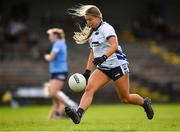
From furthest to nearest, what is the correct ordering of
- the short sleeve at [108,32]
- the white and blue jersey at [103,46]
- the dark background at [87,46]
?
1. the dark background at [87,46]
2. the white and blue jersey at [103,46]
3. the short sleeve at [108,32]

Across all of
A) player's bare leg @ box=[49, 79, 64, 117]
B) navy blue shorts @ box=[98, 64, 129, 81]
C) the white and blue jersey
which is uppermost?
the white and blue jersey

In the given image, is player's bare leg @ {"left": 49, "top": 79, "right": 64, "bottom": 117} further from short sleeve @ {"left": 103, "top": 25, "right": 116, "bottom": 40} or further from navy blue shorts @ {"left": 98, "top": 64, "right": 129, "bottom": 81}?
short sleeve @ {"left": 103, "top": 25, "right": 116, "bottom": 40}

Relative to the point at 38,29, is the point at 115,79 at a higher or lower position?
higher

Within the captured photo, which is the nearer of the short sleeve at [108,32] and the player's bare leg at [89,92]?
the player's bare leg at [89,92]

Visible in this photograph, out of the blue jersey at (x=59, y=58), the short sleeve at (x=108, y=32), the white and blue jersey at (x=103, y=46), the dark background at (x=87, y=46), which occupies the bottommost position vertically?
the dark background at (x=87, y=46)

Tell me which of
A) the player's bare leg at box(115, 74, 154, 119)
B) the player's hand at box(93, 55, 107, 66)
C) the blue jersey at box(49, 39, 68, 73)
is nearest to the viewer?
the player's hand at box(93, 55, 107, 66)

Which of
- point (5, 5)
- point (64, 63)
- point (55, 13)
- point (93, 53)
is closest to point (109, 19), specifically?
point (55, 13)

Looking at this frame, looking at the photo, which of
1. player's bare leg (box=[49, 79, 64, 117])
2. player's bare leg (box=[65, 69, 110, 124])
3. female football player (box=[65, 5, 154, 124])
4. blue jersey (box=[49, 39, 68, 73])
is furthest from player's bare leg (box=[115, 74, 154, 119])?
blue jersey (box=[49, 39, 68, 73])

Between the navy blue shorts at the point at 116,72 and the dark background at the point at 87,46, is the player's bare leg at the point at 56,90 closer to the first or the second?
the navy blue shorts at the point at 116,72

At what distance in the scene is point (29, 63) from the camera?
3269cm

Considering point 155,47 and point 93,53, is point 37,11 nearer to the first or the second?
point 155,47

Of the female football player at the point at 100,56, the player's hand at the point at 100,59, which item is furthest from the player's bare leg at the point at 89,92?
the player's hand at the point at 100,59

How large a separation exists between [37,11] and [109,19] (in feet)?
12.4

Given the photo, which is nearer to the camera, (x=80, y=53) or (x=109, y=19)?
(x=80, y=53)
